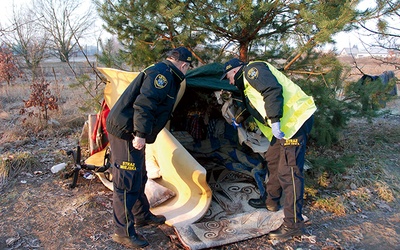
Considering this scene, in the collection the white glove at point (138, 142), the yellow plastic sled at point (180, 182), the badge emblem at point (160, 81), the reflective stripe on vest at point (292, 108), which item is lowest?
the yellow plastic sled at point (180, 182)

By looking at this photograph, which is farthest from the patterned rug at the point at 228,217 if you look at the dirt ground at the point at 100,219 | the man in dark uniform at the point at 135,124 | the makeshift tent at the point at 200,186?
the man in dark uniform at the point at 135,124

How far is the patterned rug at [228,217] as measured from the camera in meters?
3.11

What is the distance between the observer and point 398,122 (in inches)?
316

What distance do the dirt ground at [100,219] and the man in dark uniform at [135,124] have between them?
34 centimetres

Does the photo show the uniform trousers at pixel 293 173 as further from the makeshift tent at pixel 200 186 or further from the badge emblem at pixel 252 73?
the badge emblem at pixel 252 73

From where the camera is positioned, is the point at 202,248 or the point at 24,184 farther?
the point at 24,184

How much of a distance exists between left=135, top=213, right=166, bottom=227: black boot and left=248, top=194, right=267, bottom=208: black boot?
1.09 metres

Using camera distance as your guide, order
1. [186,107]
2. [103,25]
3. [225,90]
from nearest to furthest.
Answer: [225,90] < [186,107] < [103,25]

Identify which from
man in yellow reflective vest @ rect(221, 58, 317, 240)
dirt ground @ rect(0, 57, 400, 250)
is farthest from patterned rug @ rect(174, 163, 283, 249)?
man in yellow reflective vest @ rect(221, 58, 317, 240)

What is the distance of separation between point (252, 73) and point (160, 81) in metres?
0.91

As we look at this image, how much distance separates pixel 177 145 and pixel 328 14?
261cm

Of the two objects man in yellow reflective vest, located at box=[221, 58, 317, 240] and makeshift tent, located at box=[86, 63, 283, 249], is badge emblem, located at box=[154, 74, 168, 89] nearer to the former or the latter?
man in yellow reflective vest, located at box=[221, 58, 317, 240]

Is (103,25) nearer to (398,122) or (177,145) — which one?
(177,145)

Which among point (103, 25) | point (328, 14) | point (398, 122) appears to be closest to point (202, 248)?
point (328, 14)
